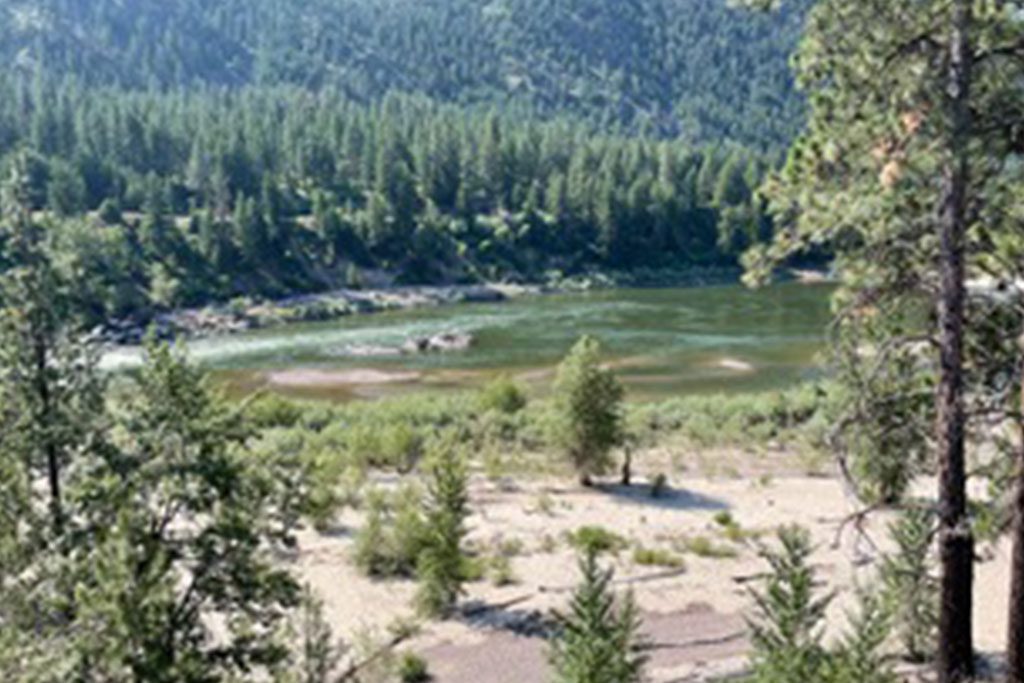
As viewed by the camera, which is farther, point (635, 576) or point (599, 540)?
point (599, 540)

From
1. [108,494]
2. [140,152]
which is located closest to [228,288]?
[140,152]

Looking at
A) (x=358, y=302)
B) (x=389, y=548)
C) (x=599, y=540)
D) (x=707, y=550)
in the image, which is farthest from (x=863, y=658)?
(x=358, y=302)

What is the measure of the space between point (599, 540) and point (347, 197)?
9980 cm

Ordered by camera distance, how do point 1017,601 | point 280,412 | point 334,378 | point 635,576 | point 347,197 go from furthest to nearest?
point 347,197, point 334,378, point 280,412, point 635,576, point 1017,601

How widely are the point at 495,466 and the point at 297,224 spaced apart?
3135 inches

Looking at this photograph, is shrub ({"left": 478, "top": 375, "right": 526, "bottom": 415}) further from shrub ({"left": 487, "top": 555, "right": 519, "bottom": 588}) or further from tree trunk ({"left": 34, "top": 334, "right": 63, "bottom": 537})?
tree trunk ({"left": 34, "top": 334, "right": 63, "bottom": 537})

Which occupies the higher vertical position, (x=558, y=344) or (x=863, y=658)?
(x=863, y=658)

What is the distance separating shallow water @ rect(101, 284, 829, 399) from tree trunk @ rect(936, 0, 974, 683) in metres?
40.2

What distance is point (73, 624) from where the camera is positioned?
12414 millimetres

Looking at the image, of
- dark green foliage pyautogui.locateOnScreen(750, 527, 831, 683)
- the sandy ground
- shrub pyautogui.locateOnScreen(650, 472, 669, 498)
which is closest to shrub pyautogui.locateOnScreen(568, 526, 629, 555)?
the sandy ground

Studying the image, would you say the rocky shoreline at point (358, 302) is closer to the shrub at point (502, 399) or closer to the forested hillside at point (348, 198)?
the forested hillside at point (348, 198)

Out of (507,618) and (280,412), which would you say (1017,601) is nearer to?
(507,618)

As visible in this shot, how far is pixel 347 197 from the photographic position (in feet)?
399

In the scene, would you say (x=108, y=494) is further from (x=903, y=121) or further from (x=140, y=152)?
(x=140, y=152)
